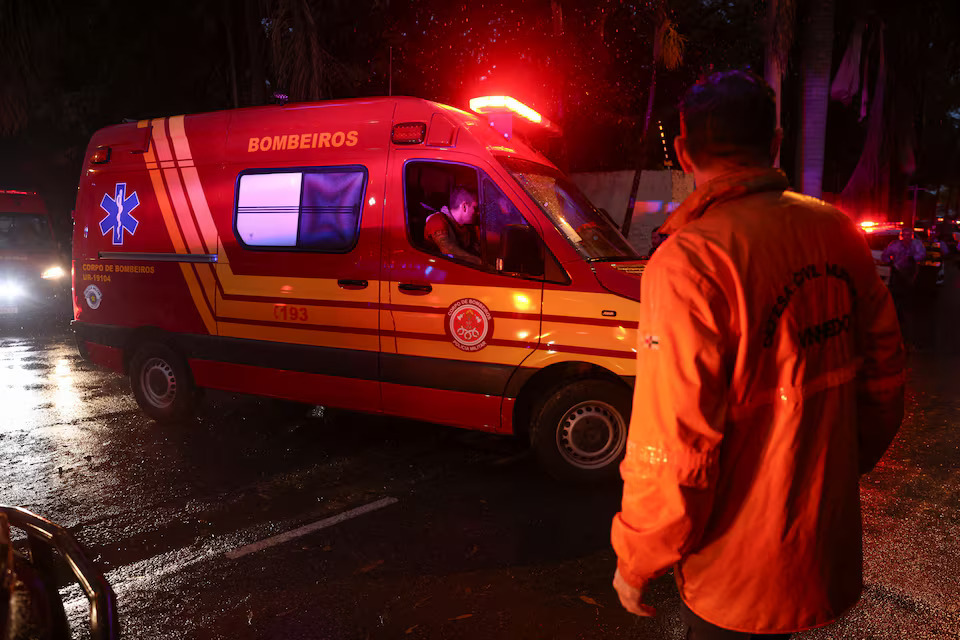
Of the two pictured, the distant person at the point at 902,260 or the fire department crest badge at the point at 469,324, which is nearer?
the fire department crest badge at the point at 469,324

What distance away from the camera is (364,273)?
17.5 feet

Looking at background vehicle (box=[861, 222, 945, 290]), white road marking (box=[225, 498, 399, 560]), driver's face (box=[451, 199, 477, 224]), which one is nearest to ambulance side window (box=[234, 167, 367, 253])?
driver's face (box=[451, 199, 477, 224])

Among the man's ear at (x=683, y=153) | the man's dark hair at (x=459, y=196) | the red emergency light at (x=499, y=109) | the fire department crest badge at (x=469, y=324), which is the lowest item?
the fire department crest badge at (x=469, y=324)

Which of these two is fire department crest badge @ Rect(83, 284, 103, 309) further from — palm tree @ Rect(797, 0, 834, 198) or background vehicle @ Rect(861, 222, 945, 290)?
background vehicle @ Rect(861, 222, 945, 290)

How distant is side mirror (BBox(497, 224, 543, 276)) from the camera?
4664mm

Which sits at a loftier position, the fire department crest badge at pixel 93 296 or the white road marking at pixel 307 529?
the fire department crest badge at pixel 93 296

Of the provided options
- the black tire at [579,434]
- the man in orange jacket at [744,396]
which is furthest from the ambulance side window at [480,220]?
the man in orange jacket at [744,396]

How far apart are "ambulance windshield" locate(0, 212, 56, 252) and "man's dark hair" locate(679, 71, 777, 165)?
17219mm

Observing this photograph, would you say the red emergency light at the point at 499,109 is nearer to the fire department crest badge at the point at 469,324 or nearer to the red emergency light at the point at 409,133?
the red emergency light at the point at 409,133

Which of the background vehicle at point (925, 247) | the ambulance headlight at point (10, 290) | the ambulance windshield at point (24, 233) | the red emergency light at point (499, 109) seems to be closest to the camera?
the red emergency light at point (499, 109)

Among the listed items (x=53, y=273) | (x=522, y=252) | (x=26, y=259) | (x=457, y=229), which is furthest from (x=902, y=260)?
(x=26, y=259)

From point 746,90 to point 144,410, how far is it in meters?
6.66

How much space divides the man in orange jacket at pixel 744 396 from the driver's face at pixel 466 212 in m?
3.64

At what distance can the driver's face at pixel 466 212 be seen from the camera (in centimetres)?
519
